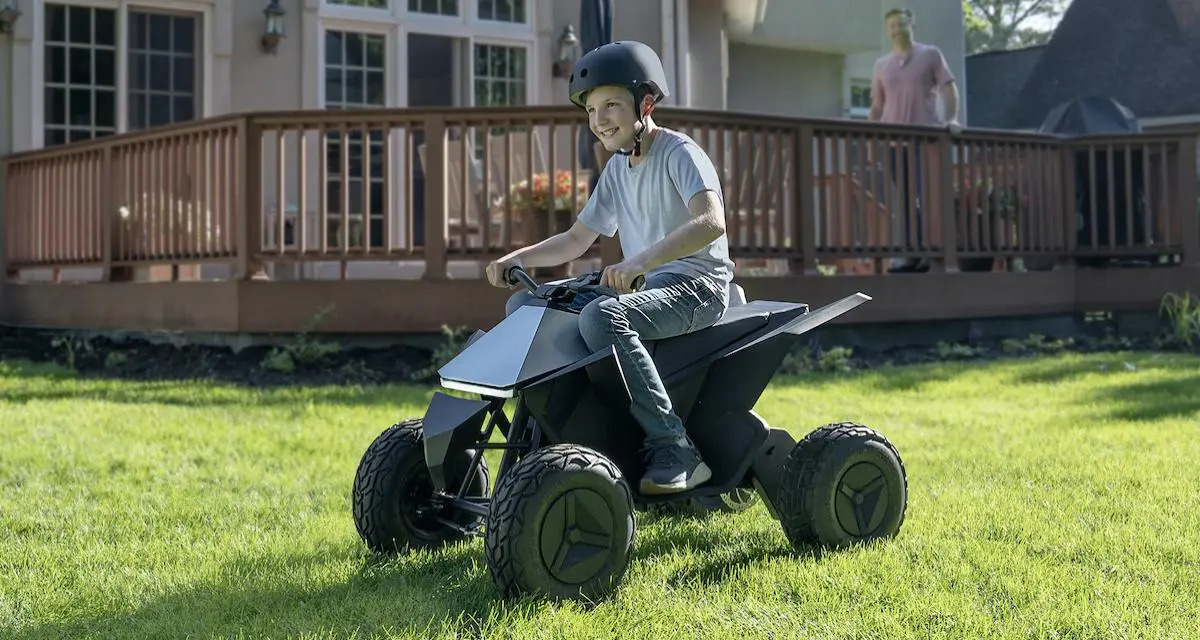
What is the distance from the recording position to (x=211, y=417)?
5637 millimetres

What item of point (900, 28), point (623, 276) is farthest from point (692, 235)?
point (900, 28)

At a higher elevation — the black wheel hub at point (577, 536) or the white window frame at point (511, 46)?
the white window frame at point (511, 46)

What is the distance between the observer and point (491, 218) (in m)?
8.18

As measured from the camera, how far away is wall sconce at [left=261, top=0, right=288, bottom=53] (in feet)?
32.7

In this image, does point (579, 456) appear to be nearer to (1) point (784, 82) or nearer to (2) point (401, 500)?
(2) point (401, 500)

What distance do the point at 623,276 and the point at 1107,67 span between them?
22129 mm

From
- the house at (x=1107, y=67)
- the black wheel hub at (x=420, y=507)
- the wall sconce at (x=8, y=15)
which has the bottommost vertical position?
the black wheel hub at (x=420, y=507)

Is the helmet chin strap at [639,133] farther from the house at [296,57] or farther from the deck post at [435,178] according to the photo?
the house at [296,57]

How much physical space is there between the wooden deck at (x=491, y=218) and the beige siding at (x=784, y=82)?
19.5 feet

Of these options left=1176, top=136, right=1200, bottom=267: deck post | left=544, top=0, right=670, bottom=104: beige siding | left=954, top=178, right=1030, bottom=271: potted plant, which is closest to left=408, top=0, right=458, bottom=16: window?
left=544, top=0, right=670, bottom=104: beige siding

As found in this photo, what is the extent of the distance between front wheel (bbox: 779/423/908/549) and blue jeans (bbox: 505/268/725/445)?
1.31ft

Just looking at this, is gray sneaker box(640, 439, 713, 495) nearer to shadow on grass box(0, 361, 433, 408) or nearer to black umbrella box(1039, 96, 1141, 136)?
shadow on grass box(0, 361, 433, 408)

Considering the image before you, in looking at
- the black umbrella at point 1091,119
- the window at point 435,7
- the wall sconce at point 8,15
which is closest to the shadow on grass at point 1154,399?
the black umbrella at point 1091,119

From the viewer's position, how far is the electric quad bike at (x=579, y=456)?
2770 millimetres
